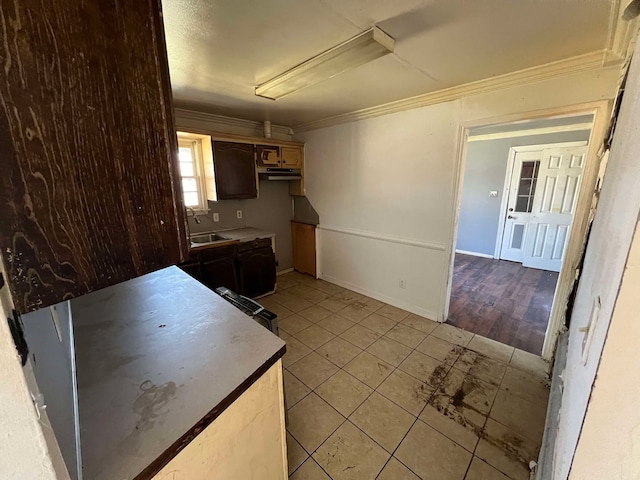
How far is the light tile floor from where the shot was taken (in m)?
1.46

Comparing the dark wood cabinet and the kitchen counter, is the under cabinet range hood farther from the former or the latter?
the dark wood cabinet

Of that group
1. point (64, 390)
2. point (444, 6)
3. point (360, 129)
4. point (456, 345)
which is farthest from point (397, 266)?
point (64, 390)

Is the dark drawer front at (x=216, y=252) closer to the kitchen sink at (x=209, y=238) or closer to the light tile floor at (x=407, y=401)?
the kitchen sink at (x=209, y=238)

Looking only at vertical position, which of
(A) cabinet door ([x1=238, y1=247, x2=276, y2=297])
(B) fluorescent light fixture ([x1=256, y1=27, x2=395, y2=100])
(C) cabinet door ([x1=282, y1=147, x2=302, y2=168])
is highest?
(B) fluorescent light fixture ([x1=256, y1=27, x2=395, y2=100])

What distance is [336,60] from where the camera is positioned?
160 centimetres

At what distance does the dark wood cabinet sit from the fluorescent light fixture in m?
1.79

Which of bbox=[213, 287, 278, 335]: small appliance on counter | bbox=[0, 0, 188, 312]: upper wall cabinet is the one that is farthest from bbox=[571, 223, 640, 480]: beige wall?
bbox=[213, 287, 278, 335]: small appliance on counter

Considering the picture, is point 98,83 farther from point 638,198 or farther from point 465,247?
point 465,247

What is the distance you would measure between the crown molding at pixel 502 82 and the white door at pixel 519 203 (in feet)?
9.97

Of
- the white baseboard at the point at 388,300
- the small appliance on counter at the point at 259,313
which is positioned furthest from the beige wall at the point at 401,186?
the small appliance on counter at the point at 259,313

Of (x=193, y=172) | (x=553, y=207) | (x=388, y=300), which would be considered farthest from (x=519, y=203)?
(x=193, y=172)

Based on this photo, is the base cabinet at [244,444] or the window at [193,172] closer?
the base cabinet at [244,444]

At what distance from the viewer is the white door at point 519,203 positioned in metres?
4.36

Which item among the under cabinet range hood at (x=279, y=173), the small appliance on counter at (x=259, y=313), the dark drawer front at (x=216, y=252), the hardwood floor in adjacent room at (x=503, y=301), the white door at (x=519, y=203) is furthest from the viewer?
the white door at (x=519, y=203)
